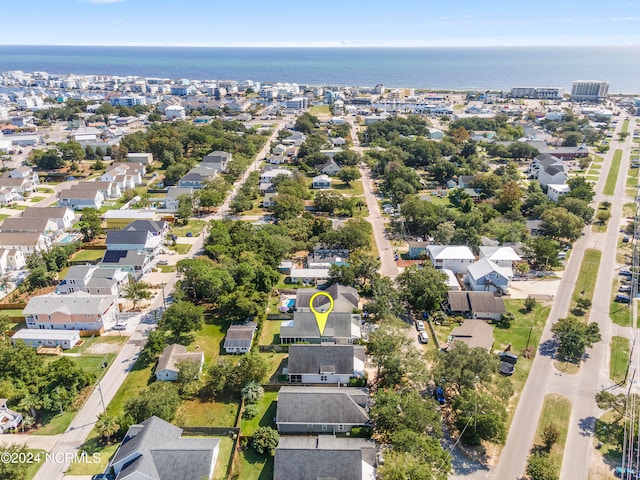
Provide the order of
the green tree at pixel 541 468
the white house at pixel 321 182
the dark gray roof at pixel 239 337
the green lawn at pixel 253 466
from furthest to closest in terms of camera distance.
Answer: the white house at pixel 321 182, the dark gray roof at pixel 239 337, the green lawn at pixel 253 466, the green tree at pixel 541 468

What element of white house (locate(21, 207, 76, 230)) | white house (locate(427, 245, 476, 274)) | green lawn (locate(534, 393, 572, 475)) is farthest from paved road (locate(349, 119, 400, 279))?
white house (locate(21, 207, 76, 230))

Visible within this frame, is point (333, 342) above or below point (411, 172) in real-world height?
below

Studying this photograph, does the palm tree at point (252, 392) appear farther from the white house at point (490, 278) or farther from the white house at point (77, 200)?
the white house at point (77, 200)

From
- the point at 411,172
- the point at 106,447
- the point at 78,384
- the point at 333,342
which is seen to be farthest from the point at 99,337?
the point at 411,172

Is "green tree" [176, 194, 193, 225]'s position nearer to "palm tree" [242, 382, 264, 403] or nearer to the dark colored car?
"palm tree" [242, 382, 264, 403]

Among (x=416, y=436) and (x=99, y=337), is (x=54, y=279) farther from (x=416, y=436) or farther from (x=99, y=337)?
(x=416, y=436)

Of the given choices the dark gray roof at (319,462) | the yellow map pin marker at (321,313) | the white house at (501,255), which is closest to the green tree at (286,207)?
the yellow map pin marker at (321,313)

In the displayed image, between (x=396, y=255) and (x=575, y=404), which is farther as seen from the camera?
(x=396, y=255)
